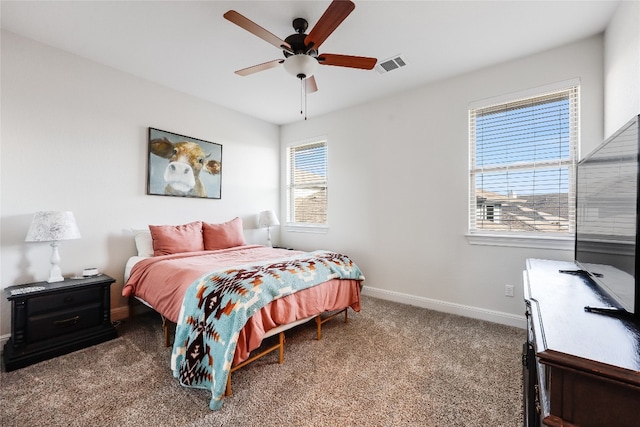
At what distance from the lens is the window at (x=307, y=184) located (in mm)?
4387

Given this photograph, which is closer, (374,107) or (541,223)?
(541,223)

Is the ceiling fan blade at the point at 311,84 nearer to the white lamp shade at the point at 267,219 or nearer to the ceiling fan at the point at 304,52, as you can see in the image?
the ceiling fan at the point at 304,52

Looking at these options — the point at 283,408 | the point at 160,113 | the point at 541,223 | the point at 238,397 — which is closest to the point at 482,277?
the point at 541,223

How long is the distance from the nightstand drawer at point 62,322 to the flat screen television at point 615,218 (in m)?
3.38

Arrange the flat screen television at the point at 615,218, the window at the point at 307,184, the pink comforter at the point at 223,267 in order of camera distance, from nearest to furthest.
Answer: the flat screen television at the point at 615,218
the pink comforter at the point at 223,267
the window at the point at 307,184

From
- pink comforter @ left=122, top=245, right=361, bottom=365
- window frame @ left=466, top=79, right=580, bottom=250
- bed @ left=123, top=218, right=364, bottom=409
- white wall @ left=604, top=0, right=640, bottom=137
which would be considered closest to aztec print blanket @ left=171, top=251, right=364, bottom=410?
bed @ left=123, top=218, right=364, bottom=409

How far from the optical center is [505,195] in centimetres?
287

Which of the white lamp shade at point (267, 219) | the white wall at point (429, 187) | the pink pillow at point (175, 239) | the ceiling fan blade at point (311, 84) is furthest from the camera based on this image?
the white lamp shade at point (267, 219)

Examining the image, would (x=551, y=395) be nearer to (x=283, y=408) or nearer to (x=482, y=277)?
(x=283, y=408)

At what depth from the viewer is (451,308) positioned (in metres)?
3.14

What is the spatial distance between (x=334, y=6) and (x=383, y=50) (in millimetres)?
1154

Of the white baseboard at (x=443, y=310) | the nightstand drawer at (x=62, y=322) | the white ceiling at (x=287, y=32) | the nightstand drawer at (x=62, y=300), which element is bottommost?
the white baseboard at (x=443, y=310)

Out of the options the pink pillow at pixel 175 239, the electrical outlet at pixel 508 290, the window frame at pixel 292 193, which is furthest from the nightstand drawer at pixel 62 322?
the electrical outlet at pixel 508 290

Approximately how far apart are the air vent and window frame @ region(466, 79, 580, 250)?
892 mm
